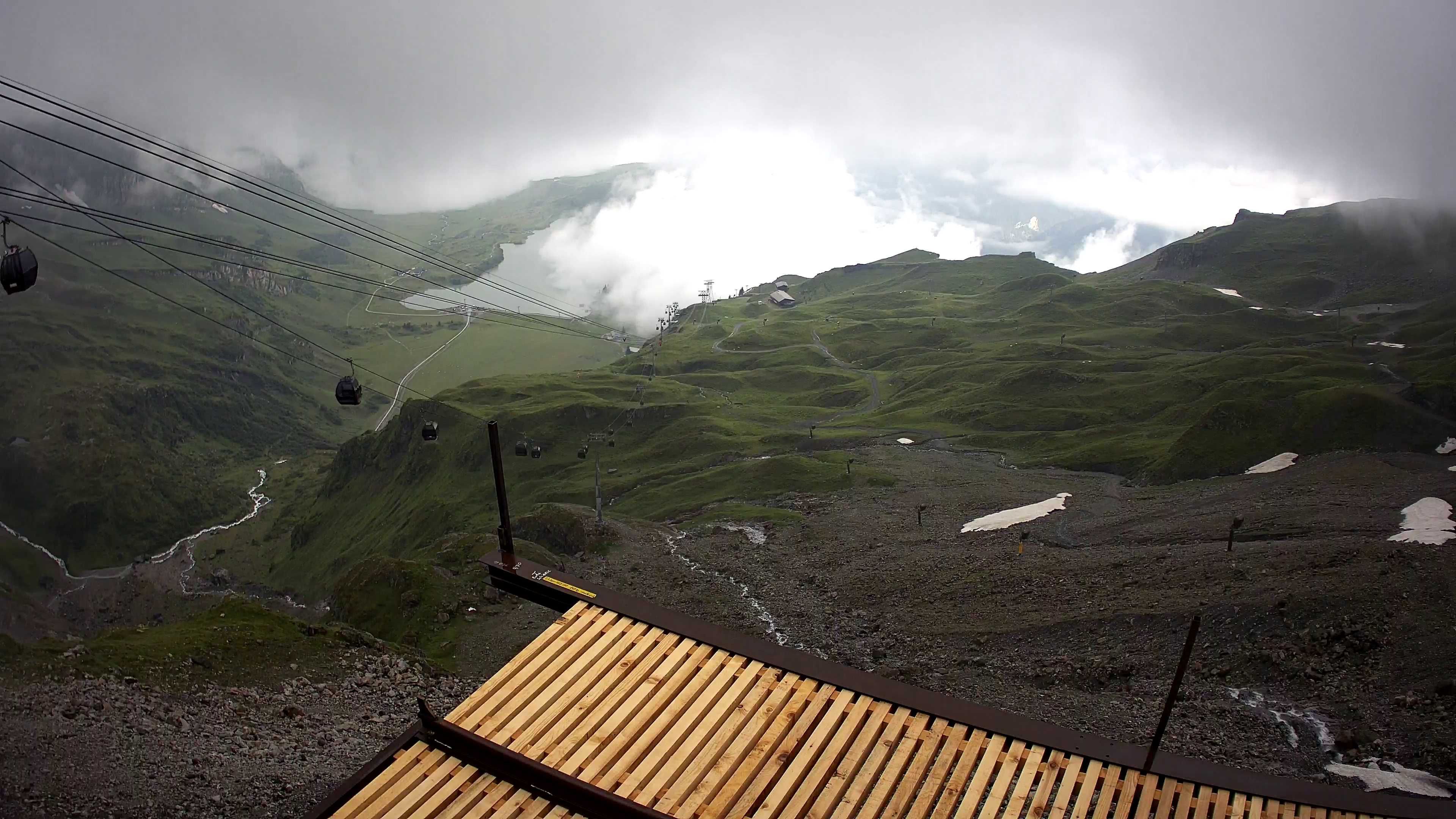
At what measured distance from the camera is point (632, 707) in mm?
15320

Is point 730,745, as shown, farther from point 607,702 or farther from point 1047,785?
point 1047,785

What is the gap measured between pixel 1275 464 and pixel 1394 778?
60.7 m

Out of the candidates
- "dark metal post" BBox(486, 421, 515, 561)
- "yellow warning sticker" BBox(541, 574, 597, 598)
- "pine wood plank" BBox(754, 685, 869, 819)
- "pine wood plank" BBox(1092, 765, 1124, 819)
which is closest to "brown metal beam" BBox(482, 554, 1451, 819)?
"yellow warning sticker" BBox(541, 574, 597, 598)

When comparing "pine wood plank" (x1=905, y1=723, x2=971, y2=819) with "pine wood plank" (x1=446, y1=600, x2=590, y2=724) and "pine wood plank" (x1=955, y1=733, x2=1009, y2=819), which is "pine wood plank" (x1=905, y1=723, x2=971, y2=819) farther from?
"pine wood plank" (x1=446, y1=600, x2=590, y2=724)

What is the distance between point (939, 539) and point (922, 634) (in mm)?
20483

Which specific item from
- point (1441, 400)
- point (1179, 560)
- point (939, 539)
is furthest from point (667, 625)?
point (1441, 400)

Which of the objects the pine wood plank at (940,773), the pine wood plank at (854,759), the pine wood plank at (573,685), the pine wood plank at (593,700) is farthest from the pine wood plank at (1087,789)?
the pine wood plank at (573,685)

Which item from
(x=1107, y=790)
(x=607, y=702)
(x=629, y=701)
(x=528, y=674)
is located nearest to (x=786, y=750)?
(x=629, y=701)

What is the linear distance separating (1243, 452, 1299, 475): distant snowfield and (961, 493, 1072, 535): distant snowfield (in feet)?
60.1

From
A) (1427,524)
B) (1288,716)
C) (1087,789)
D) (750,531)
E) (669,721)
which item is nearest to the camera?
(1087,789)

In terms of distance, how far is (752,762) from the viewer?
14.2 meters

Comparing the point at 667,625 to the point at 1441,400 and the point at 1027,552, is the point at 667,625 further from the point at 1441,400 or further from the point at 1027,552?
the point at 1441,400

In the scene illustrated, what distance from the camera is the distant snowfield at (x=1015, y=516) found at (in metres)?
71.3

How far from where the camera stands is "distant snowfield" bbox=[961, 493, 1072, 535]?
2808 inches
